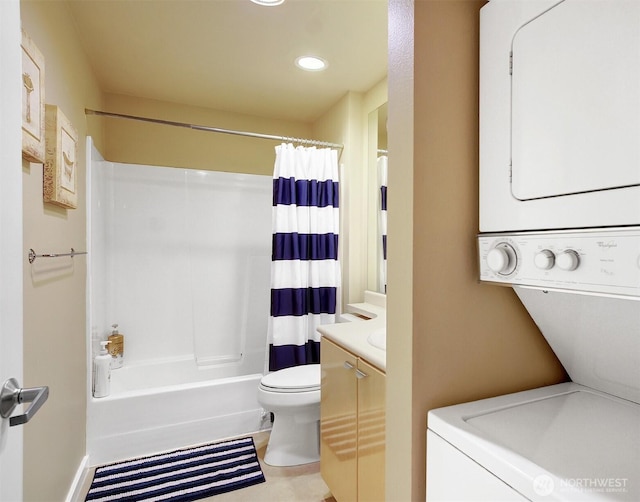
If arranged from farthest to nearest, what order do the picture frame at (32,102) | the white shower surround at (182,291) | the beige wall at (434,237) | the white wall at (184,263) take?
the white wall at (184,263) → the white shower surround at (182,291) → the picture frame at (32,102) → the beige wall at (434,237)

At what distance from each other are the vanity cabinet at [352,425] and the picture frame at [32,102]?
1349 mm

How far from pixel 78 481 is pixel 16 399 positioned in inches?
65.4

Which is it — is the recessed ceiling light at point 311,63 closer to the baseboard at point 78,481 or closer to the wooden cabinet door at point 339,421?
the wooden cabinet door at point 339,421

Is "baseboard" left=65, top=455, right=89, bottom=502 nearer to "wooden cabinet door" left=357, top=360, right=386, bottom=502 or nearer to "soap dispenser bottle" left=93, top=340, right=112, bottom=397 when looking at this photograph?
"soap dispenser bottle" left=93, top=340, right=112, bottom=397

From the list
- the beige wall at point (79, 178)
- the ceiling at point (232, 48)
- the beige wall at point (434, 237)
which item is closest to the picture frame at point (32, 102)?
the beige wall at point (79, 178)

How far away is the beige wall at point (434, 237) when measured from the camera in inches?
34.0

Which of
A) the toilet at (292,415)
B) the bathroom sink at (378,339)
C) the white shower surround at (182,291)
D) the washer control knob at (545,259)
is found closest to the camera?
the washer control knob at (545,259)

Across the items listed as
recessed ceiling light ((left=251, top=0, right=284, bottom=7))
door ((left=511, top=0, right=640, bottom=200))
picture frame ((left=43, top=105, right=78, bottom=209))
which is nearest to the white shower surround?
picture frame ((left=43, top=105, right=78, bottom=209))

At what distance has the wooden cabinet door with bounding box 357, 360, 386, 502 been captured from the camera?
3.86 ft

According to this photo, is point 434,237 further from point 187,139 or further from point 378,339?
point 187,139

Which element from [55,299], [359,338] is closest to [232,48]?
[55,299]

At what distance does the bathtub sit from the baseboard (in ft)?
0.24

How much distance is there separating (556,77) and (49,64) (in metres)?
1.87

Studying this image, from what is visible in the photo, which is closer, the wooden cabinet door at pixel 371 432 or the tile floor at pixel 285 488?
the wooden cabinet door at pixel 371 432
